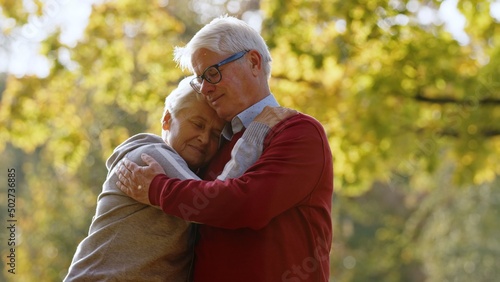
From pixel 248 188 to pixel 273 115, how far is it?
0.35 meters

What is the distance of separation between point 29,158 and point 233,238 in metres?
19.3

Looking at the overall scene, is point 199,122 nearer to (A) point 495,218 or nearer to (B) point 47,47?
(B) point 47,47

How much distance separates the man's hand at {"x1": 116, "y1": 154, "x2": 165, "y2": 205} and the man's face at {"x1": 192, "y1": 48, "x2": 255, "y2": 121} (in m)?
0.30

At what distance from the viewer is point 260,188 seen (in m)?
2.69

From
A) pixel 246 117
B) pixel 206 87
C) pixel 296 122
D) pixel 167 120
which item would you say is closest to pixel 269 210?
Result: pixel 296 122

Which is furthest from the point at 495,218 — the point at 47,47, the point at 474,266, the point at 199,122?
the point at 199,122

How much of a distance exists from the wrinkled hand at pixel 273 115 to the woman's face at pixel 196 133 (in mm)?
A: 202

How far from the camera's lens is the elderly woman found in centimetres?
288

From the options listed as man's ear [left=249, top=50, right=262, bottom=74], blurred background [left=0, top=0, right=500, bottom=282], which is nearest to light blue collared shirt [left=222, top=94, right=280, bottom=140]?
man's ear [left=249, top=50, right=262, bottom=74]

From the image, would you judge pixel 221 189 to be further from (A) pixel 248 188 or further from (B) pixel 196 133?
(B) pixel 196 133

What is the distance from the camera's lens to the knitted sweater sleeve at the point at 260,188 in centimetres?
269

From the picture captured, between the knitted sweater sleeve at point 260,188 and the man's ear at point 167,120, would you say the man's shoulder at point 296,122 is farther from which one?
the man's ear at point 167,120

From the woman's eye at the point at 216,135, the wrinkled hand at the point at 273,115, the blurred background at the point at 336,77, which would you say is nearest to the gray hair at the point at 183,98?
the woman's eye at the point at 216,135

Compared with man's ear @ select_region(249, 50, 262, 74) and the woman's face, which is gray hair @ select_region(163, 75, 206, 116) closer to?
the woman's face
